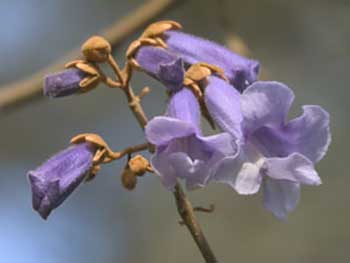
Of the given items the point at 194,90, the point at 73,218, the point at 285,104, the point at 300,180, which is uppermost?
the point at 73,218

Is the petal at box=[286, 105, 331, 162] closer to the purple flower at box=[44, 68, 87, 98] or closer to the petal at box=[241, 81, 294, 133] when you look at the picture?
the petal at box=[241, 81, 294, 133]

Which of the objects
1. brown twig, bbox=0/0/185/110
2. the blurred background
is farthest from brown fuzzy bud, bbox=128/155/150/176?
the blurred background

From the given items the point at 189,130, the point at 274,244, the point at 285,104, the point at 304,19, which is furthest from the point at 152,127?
the point at 274,244

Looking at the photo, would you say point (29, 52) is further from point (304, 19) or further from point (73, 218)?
point (304, 19)

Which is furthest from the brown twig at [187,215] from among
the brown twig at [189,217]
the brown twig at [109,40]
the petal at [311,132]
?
the brown twig at [109,40]

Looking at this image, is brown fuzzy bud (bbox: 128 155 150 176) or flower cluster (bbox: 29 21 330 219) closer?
flower cluster (bbox: 29 21 330 219)
